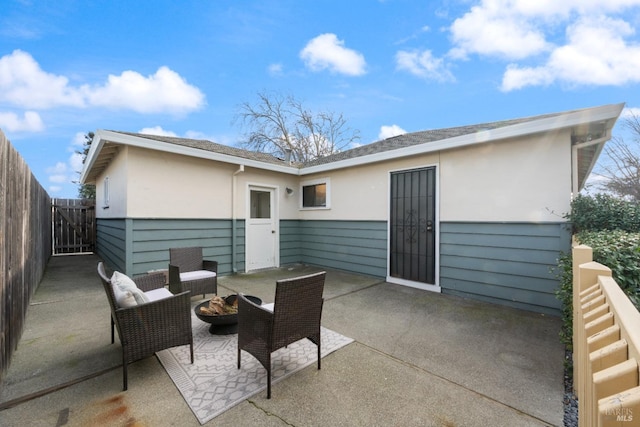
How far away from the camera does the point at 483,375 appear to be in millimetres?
2439

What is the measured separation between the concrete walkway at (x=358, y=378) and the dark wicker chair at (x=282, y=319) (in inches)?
13.4

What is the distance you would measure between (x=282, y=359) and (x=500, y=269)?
12.2 ft

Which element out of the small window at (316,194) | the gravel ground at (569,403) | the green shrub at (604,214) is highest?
the small window at (316,194)

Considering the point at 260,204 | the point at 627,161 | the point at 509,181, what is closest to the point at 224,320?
the point at 260,204

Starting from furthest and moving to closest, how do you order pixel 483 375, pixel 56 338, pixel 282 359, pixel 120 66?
pixel 120 66
pixel 56 338
pixel 282 359
pixel 483 375

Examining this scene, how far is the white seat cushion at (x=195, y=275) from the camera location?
4074mm

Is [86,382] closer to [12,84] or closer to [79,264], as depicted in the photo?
[79,264]

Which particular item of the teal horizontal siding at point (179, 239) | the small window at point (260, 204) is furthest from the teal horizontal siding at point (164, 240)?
the small window at point (260, 204)

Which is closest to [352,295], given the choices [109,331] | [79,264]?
[109,331]

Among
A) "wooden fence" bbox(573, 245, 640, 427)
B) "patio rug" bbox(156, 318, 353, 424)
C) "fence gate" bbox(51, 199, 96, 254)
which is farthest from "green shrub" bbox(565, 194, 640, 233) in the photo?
"fence gate" bbox(51, 199, 96, 254)

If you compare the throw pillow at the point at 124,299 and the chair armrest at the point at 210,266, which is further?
the chair armrest at the point at 210,266

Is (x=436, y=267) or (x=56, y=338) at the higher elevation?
(x=436, y=267)

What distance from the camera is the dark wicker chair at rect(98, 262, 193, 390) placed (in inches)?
86.5

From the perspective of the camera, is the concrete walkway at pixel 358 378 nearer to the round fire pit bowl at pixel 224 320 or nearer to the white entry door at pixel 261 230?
the round fire pit bowl at pixel 224 320
